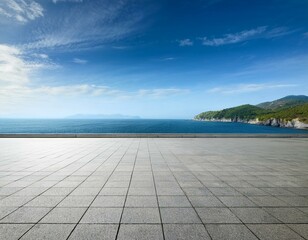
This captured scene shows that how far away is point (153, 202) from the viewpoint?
488 cm

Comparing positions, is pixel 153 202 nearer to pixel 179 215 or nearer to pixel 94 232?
pixel 179 215

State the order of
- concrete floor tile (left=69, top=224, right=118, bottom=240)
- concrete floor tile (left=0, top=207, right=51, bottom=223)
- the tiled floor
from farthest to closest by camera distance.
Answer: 1. concrete floor tile (left=0, top=207, right=51, bottom=223)
2. the tiled floor
3. concrete floor tile (left=69, top=224, right=118, bottom=240)

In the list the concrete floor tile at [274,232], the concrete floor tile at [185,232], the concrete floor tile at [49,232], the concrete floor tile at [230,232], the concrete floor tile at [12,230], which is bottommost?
the concrete floor tile at [274,232]

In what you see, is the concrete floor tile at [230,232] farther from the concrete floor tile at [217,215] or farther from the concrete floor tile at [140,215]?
the concrete floor tile at [140,215]

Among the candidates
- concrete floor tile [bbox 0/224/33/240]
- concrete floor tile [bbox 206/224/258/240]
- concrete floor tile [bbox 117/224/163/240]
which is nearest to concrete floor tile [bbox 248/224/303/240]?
concrete floor tile [bbox 206/224/258/240]

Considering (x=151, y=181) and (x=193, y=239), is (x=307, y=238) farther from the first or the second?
(x=151, y=181)

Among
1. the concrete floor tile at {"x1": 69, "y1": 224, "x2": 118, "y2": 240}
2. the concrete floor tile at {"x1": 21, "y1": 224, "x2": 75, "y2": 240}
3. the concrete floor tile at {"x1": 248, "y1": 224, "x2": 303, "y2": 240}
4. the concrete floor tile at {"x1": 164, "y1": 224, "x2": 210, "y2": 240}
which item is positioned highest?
the concrete floor tile at {"x1": 21, "y1": 224, "x2": 75, "y2": 240}

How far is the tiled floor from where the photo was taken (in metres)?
3.62

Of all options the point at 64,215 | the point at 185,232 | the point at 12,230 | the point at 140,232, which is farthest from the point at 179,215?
the point at 12,230

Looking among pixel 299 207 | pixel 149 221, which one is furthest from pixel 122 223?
pixel 299 207

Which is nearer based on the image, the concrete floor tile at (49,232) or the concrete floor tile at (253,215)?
the concrete floor tile at (49,232)

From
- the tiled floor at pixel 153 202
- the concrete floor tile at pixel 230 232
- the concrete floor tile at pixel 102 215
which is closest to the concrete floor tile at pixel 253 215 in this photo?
the tiled floor at pixel 153 202

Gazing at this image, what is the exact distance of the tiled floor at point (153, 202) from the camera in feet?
11.9

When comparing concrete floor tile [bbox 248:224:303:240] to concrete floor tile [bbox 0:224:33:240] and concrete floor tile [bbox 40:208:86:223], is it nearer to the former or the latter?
concrete floor tile [bbox 40:208:86:223]
